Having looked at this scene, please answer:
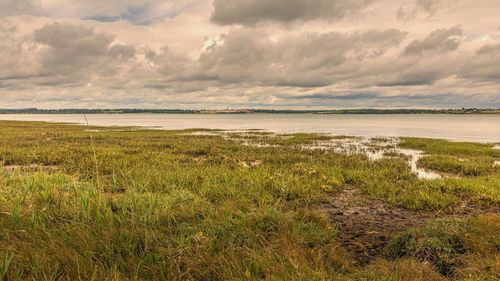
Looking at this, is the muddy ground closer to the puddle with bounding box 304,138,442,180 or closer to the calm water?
the puddle with bounding box 304,138,442,180

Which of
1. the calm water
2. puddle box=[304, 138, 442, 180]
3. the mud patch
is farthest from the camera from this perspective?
the calm water

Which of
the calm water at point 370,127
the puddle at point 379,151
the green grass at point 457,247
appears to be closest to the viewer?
the green grass at point 457,247

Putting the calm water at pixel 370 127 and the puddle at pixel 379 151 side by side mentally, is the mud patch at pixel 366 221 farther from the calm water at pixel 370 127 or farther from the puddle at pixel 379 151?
the calm water at pixel 370 127

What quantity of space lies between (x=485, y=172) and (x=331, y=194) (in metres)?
10.8

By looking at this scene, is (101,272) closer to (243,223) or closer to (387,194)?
(243,223)

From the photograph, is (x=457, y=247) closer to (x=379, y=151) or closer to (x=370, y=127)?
(x=379, y=151)

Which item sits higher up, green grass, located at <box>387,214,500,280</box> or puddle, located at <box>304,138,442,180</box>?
green grass, located at <box>387,214,500,280</box>

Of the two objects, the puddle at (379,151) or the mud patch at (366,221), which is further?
the puddle at (379,151)

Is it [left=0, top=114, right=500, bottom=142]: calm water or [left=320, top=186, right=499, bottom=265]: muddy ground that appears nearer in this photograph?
[left=320, top=186, right=499, bottom=265]: muddy ground

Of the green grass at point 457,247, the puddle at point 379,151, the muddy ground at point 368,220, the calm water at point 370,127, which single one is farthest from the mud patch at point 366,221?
the calm water at point 370,127

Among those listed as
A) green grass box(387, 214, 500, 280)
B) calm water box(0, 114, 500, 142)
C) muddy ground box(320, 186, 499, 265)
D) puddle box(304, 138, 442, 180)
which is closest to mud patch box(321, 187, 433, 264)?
muddy ground box(320, 186, 499, 265)

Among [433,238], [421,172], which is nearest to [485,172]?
[421,172]

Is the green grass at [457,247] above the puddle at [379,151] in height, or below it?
above

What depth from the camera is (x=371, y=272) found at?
12.3ft
